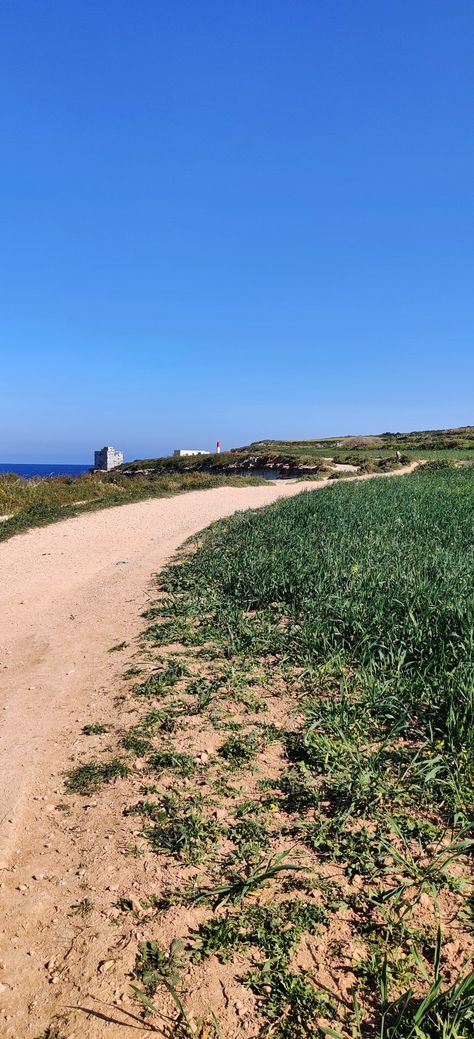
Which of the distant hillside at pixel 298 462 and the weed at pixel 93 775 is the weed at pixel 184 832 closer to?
the weed at pixel 93 775

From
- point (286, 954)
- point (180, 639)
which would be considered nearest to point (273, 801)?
point (286, 954)

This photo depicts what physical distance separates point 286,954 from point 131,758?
1906 millimetres

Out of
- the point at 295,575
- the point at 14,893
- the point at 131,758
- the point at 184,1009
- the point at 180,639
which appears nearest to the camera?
the point at 184,1009

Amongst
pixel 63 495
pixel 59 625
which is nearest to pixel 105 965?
pixel 59 625

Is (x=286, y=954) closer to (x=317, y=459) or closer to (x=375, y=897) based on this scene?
(x=375, y=897)

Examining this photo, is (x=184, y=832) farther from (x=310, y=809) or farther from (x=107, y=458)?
(x=107, y=458)

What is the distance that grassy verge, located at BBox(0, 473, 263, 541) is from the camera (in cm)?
1633

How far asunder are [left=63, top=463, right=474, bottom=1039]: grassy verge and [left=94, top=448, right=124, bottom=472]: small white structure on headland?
169 ft

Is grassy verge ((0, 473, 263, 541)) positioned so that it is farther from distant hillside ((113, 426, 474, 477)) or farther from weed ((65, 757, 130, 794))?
distant hillside ((113, 426, 474, 477))

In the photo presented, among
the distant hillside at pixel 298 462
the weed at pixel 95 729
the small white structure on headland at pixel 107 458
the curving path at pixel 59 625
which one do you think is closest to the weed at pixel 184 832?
the curving path at pixel 59 625

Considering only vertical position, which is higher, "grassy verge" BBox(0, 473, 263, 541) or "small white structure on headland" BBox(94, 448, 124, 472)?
"small white structure on headland" BBox(94, 448, 124, 472)

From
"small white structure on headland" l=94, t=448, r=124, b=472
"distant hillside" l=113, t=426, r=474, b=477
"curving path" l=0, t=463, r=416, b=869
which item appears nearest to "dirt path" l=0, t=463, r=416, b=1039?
"curving path" l=0, t=463, r=416, b=869

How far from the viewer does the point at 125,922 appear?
2.58 meters

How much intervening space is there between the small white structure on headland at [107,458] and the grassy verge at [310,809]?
169 feet
